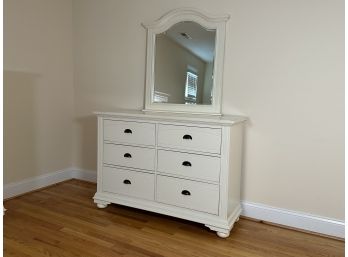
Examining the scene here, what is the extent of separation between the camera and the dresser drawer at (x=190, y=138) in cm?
236

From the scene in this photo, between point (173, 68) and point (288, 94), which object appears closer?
point (288, 94)

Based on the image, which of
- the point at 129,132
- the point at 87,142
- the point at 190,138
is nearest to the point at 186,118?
the point at 190,138

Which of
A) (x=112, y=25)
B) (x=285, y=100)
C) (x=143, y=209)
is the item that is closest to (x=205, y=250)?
(x=143, y=209)

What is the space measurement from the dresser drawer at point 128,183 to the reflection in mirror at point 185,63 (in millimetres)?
760

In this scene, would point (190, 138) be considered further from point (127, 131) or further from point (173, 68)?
point (173, 68)

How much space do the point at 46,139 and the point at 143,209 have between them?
143 cm

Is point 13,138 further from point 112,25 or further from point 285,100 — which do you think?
point 285,100

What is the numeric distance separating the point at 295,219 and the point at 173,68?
1.67m

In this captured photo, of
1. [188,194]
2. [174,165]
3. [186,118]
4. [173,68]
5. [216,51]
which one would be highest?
[216,51]

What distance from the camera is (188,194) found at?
2.48m

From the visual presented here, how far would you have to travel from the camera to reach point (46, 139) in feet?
11.1

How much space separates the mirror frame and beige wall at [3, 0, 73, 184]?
103cm

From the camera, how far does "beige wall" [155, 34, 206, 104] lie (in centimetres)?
281

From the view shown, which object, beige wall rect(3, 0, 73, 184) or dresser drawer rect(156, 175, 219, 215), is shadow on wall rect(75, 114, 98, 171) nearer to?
beige wall rect(3, 0, 73, 184)
